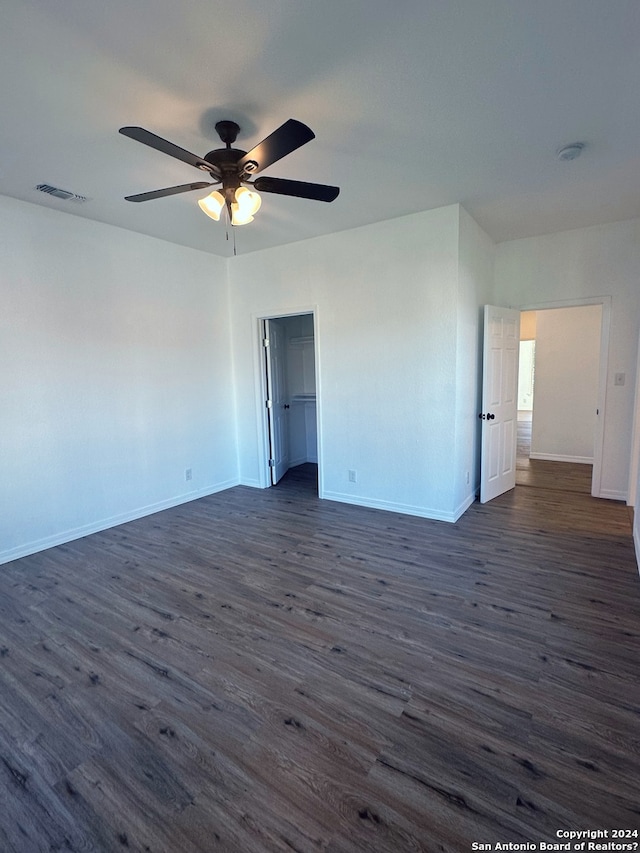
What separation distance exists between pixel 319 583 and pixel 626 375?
12.9ft

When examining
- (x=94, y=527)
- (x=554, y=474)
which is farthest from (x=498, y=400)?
(x=94, y=527)

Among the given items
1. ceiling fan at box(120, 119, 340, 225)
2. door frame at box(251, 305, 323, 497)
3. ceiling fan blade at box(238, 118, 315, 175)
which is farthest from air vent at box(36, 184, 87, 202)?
door frame at box(251, 305, 323, 497)

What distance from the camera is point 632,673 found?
1.99m

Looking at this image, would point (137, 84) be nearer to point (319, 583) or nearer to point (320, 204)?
point (320, 204)

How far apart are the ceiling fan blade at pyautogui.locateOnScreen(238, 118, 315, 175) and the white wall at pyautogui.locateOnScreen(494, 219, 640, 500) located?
3678 millimetres

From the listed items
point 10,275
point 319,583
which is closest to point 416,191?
point 319,583

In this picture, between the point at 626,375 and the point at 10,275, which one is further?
the point at 626,375

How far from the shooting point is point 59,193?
3129mm

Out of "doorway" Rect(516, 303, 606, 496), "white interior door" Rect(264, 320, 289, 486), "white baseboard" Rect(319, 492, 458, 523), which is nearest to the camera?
"white baseboard" Rect(319, 492, 458, 523)

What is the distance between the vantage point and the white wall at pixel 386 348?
12.4 ft

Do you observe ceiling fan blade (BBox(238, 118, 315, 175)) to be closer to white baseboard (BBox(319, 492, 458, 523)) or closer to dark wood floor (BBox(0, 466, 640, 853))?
dark wood floor (BBox(0, 466, 640, 853))

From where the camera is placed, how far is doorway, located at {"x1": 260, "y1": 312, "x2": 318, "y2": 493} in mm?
5223

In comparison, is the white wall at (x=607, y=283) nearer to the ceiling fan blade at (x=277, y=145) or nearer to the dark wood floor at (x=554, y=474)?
the dark wood floor at (x=554, y=474)

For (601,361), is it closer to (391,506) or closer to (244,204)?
(391,506)
